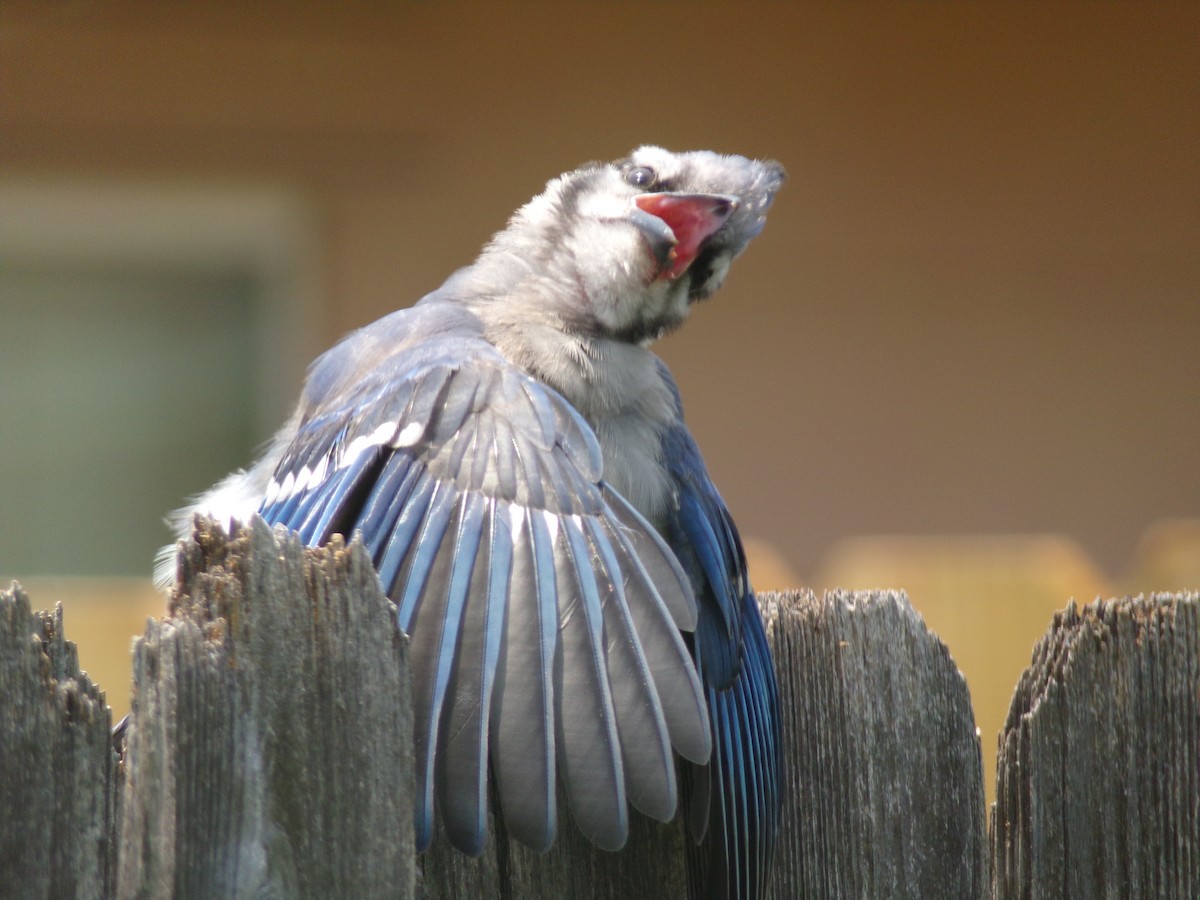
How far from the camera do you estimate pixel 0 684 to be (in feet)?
4.23

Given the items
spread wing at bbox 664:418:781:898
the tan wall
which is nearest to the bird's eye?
spread wing at bbox 664:418:781:898

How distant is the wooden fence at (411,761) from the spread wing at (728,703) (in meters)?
0.03

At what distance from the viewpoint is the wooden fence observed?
128 cm

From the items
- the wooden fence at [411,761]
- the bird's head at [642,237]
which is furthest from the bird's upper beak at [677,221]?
the wooden fence at [411,761]

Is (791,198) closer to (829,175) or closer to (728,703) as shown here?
(829,175)

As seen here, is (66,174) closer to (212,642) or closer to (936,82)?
(936,82)

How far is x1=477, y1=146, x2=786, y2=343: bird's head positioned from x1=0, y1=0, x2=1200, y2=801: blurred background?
1927mm

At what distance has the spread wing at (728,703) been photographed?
165 cm

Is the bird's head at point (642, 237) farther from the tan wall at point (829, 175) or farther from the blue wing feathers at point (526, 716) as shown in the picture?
the tan wall at point (829, 175)

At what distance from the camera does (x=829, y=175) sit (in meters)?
4.71

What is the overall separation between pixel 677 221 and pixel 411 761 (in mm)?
1357

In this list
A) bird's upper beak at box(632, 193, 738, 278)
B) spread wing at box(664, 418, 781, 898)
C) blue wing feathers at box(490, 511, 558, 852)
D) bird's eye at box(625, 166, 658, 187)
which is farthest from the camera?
bird's eye at box(625, 166, 658, 187)

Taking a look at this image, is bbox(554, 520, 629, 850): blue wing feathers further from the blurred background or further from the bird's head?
the blurred background

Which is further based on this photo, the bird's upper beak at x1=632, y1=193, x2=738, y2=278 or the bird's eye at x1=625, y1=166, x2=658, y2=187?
the bird's eye at x1=625, y1=166, x2=658, y2=187
